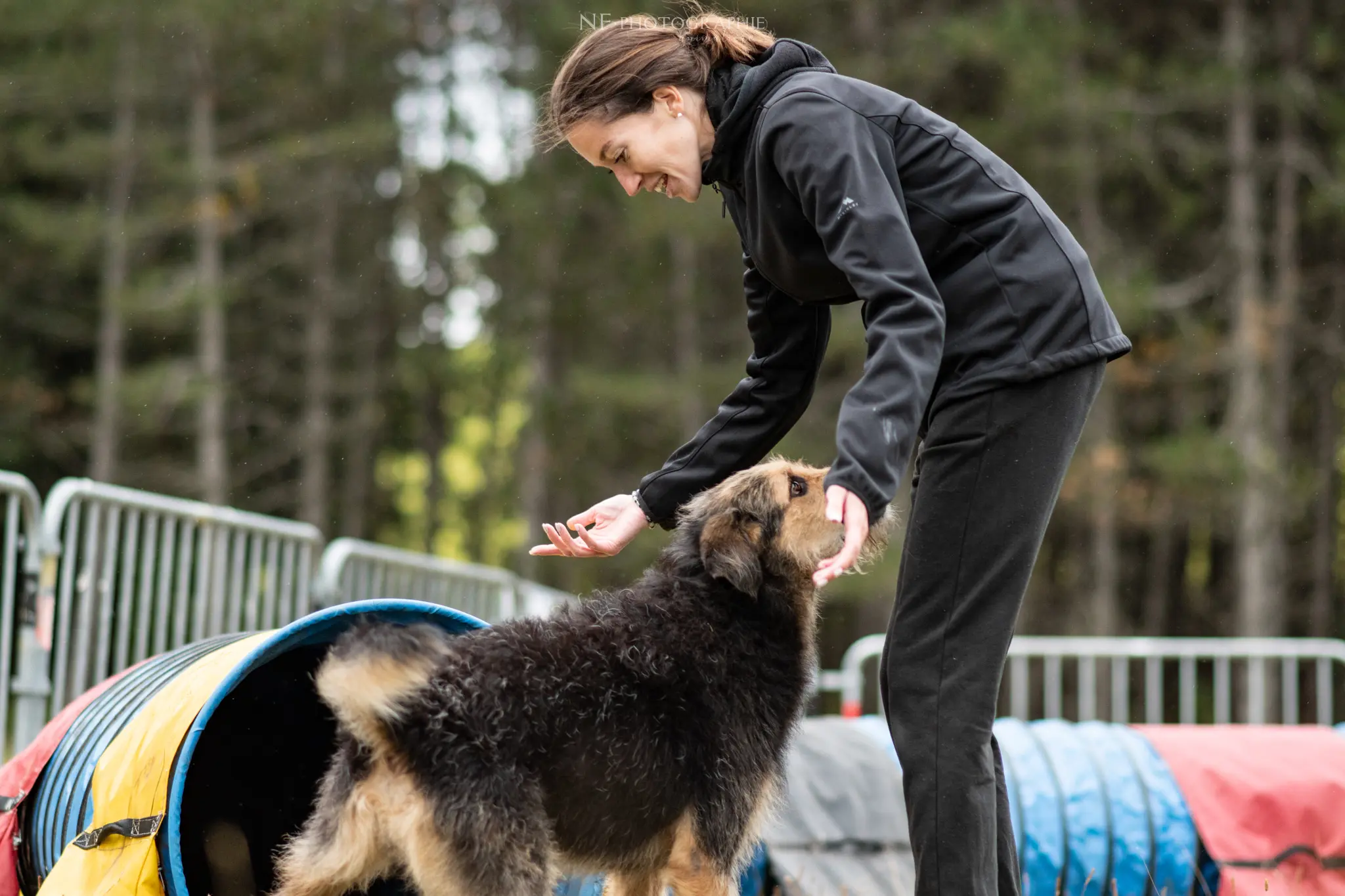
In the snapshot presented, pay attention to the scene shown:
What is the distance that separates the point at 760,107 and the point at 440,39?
2075 centimetres

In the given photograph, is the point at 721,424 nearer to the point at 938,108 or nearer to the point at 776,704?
the point at 776,704

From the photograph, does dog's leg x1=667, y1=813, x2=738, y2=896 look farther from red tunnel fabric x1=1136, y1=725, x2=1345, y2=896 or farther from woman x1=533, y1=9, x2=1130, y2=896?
red tunnel fabric x1=1136, y1=725, x2=1345, y2=896

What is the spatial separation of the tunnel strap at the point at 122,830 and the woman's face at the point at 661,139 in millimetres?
2041

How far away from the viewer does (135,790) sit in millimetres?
3555

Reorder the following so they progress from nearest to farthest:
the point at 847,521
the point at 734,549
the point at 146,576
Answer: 1. the point at 847,521
2. the point at 734,549
3. the point at 146,576

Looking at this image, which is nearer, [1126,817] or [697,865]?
[697,865]

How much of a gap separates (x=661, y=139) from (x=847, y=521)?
1141mm

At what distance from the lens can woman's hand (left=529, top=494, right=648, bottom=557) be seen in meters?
3.51

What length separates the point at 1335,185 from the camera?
15.3 m

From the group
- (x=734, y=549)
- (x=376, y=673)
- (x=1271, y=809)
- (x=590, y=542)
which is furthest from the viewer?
(x=1271, y=809)

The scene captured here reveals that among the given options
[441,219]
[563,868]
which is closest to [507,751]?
[563,868]

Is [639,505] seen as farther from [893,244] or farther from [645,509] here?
[893,244]

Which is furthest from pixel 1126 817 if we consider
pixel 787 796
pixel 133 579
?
pixel 133 579

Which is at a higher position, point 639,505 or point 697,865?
point 639,505
